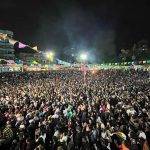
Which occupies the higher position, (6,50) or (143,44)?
(143,44)

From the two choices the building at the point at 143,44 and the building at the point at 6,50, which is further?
the building at the point at 143,44

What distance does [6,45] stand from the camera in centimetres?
7312

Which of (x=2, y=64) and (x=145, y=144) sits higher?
(x=2, y=64)

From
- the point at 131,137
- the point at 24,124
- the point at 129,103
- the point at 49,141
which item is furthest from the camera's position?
the point at 129,103

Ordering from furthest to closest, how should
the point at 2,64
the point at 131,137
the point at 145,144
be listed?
the point at 2,64 → the point at 131,137 → the point at 145,144

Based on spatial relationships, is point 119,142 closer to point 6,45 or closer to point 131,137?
point 131,137

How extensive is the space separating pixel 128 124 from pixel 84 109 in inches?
112

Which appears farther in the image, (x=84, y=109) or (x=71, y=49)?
(x=71, y=49)

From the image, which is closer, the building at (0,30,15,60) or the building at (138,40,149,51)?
the building at (0,30,15,60)

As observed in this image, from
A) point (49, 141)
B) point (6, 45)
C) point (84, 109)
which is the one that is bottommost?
point (49, 141)

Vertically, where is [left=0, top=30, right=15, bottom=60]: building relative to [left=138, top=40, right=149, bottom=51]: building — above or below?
below

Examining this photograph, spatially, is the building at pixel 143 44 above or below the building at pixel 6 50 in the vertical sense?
above

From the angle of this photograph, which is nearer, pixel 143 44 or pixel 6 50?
pixel 6 50

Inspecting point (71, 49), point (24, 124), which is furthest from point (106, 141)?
point (71, 49)
